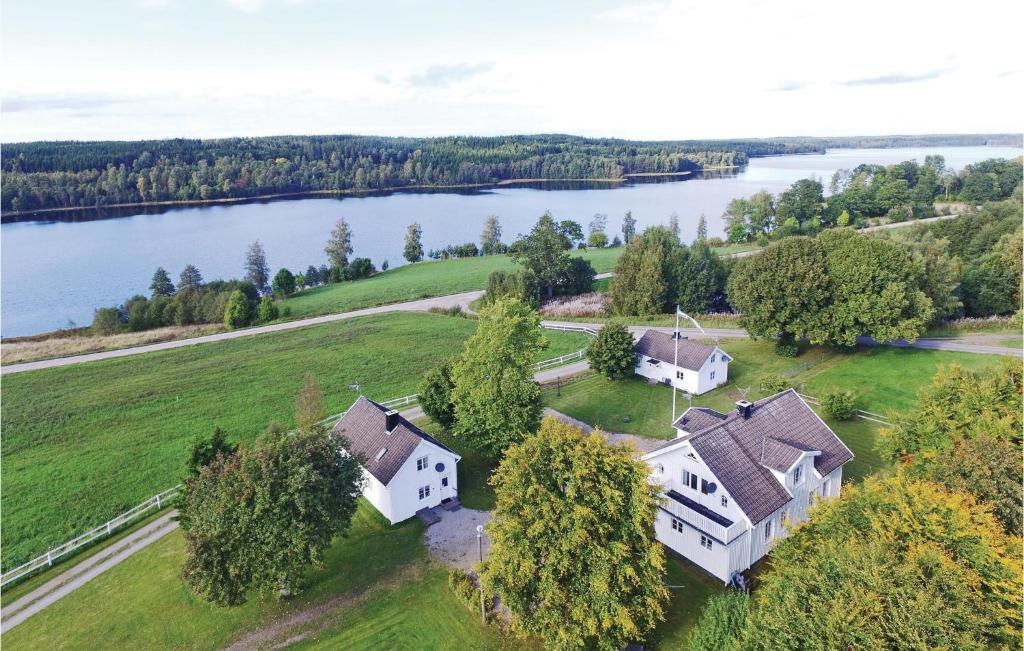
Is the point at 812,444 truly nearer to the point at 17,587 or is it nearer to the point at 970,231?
the point at 17,587

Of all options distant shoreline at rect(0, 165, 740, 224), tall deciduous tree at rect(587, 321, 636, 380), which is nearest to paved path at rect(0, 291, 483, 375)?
tall deciduous tree at rect(587, 321, 636, 380)

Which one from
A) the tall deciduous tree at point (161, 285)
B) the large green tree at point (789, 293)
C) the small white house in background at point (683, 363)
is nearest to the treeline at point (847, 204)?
the large green tree at point (789, 293)

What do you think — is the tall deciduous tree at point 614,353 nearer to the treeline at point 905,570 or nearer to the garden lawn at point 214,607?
the garden lawn at point 214,607

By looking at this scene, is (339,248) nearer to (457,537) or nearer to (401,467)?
(401,467)

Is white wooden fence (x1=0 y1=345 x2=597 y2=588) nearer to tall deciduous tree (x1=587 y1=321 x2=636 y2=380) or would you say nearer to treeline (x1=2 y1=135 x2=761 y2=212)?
tall deciduous tree (x1=587 y1=321 x2=636 y2=380)

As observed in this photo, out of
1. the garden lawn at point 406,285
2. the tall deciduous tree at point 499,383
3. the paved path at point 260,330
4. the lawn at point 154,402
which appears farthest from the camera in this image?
the garden lawn at point 406,285

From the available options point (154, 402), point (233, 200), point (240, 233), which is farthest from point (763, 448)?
point (233, 200)
